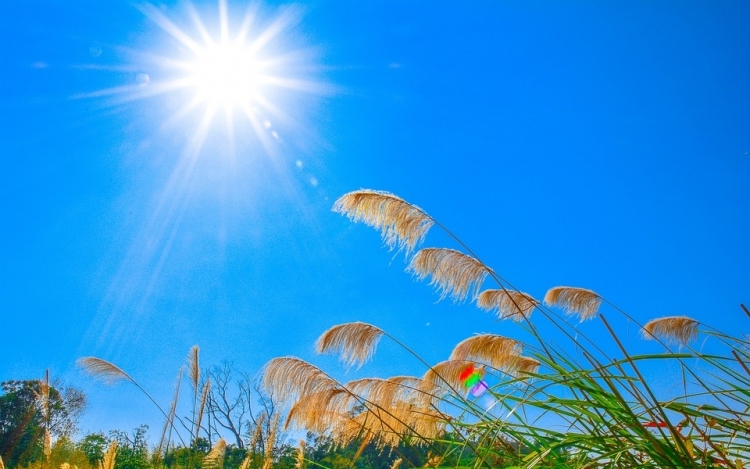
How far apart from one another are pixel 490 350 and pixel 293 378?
1.53 metres

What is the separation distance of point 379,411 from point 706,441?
6.23 ft

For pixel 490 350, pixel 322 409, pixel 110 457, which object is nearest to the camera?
pixel 110 457

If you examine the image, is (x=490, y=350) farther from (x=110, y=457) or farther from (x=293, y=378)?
(x=110, y=457)

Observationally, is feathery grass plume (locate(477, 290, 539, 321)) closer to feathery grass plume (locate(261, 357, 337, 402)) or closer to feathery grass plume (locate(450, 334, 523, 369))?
feathery grass plume (locate(450, 334, 523, 369))

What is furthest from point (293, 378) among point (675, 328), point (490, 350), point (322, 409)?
point (675, 328)

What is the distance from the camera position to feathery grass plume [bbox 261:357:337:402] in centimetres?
324

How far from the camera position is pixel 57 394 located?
29.3 m

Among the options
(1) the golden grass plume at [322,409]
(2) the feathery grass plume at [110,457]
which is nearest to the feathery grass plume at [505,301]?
(1) the golden grass plume at [322,409]

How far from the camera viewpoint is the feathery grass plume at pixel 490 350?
381cm

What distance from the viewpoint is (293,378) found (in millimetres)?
3301

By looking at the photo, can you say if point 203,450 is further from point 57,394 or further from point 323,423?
point 57,394

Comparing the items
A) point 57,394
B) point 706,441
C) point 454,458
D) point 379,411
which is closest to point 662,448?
point 706,441

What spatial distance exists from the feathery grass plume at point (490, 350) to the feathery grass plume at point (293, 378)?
1227 millimetres

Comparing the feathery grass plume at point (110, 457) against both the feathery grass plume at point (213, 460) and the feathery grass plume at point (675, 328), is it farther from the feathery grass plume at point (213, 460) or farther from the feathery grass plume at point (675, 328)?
the feathery grass plume at point (675, 328)
